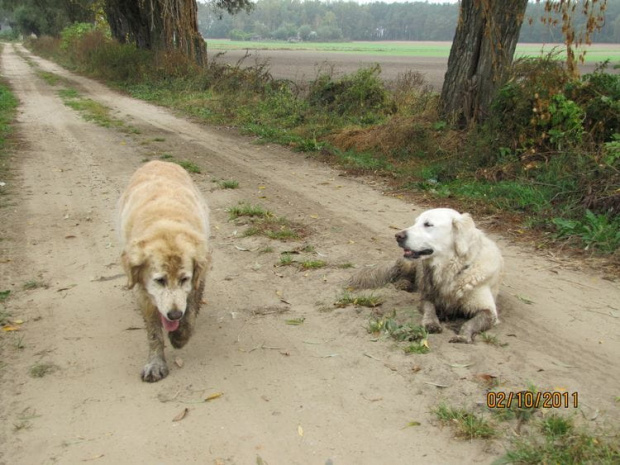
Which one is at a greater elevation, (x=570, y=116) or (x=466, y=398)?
(x=570, y=116)

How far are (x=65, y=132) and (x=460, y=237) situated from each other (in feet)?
46.1

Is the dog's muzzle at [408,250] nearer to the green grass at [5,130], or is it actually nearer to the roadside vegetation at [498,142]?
the roadside vegetation at [498,142]

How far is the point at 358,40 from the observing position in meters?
134

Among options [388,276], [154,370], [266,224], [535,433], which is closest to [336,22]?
[266,224]

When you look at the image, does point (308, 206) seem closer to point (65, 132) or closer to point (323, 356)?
point (323, 356)

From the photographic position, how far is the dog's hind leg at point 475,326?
500 centimetres

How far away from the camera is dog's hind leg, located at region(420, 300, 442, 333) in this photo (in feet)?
17.1

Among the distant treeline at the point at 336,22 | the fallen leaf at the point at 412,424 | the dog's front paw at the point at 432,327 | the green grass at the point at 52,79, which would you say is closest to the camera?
the fallen leaf at the point at 412,424

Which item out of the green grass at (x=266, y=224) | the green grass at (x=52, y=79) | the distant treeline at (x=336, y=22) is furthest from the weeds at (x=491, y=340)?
the distant treeline at (x=336, y=22)

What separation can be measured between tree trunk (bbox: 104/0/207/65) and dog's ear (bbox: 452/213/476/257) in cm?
2182

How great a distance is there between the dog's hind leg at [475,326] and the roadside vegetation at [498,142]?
99.8 inches

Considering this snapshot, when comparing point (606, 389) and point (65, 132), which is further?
point (65, 132)

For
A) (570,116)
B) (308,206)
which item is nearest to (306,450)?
(308,206)
